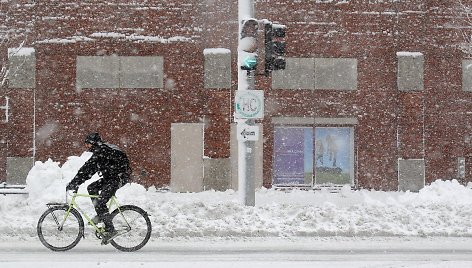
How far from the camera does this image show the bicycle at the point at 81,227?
1099 cm

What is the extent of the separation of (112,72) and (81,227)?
12.8 m

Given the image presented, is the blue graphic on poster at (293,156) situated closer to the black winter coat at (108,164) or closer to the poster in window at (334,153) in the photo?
the poster in window at (334,153)

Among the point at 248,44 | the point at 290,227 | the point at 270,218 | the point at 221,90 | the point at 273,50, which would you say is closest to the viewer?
the point at 290,227

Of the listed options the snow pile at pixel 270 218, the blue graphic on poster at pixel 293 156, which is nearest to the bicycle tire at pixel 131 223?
the snow pile at pixel 270 218

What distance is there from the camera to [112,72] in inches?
912

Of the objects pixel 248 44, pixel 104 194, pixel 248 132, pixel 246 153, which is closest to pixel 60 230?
pixel 104 194

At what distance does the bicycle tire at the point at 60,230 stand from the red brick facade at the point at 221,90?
39.1ft

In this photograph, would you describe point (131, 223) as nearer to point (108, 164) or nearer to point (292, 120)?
point (108, 164)

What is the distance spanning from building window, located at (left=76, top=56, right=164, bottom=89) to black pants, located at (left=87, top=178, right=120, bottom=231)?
41.3 ft

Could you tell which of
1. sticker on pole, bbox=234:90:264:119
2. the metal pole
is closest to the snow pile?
the metal pole

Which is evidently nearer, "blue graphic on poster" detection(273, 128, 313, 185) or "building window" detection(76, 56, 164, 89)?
"building window" detection(76, 56, 164, 89)

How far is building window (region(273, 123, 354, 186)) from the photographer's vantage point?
76.7 feet

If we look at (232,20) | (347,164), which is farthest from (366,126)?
(232,20)

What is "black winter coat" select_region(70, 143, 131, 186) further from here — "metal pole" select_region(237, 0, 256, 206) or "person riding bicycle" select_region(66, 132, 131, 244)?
"metal pole" select_region(237, 0, 256, 206)
